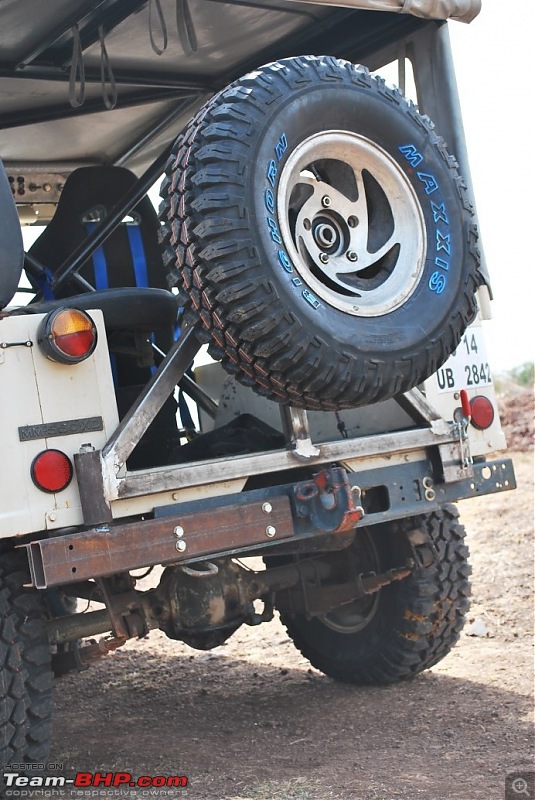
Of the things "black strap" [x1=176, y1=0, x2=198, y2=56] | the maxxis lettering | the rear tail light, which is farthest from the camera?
"black strap" [x1=176, y1=0, x2=198, y2=56]

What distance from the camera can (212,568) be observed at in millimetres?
4047

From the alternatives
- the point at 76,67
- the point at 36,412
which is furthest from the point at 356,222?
the point at 76,67

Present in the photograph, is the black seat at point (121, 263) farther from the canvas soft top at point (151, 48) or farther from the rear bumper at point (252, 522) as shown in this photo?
the rear bumper at point (252, 522)

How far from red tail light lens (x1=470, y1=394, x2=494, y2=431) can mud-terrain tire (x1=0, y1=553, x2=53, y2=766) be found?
1.81 m

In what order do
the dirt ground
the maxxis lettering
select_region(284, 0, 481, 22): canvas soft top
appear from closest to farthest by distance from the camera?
the dirt ground, the maxxis lettering, select_region(284, 0, 481, 22): canvas soft top

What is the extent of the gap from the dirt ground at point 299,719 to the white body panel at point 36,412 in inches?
41.0

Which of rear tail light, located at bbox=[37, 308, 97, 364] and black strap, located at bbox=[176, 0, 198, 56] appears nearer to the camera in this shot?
rear tail light, located at bbox=[37, 308, 97, 364]

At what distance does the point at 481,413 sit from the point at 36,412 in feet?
5.95

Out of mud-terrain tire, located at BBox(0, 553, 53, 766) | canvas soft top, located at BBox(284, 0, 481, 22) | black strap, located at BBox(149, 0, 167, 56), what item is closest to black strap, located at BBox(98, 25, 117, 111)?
black strap, located at BBox(149, 0, 167, 56)

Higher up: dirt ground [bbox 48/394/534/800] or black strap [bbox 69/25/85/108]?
black strap [bbox 69/25/85/108]

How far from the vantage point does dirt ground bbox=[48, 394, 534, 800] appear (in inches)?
145

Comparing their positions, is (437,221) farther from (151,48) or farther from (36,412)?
(151,48)

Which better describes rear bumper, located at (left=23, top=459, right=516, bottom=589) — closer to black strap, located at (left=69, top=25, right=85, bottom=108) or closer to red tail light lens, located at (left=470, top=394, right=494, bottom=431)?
red tail light lens, located at (left=470, top=394, right=494, bottom=431)

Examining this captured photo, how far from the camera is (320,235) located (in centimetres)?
385
